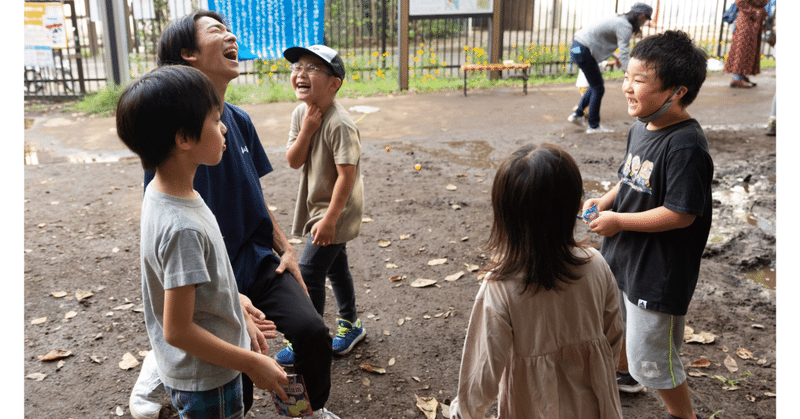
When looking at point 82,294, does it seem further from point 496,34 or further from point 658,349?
point 496,34

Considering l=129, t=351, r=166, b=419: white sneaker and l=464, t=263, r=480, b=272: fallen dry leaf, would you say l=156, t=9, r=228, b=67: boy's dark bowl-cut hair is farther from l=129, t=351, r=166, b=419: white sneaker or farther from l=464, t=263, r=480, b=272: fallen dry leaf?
l=464, t=263, r=480, b=272: fallen dry leaf

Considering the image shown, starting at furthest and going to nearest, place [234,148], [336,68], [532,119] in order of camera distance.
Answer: [532,119]
[336,68]
[234,148]

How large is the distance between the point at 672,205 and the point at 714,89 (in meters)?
9.94

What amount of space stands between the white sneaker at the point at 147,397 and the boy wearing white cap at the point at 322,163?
68cm

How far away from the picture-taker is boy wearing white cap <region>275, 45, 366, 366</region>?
115 inches

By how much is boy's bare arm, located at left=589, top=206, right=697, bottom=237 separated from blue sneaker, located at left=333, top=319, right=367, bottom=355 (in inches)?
62.5

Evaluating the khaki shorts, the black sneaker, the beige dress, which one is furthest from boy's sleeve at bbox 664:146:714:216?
the black sneaker

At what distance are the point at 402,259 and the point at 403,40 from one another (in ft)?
24.0

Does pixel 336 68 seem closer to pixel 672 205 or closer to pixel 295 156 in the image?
pixel 295 156

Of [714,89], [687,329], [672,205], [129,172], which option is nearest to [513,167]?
[672,205]

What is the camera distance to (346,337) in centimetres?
342

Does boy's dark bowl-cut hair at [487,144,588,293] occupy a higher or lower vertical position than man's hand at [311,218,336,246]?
higher

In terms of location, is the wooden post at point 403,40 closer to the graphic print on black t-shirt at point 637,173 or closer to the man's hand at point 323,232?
the man's hand at point 323,232

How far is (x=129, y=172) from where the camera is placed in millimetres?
6680
